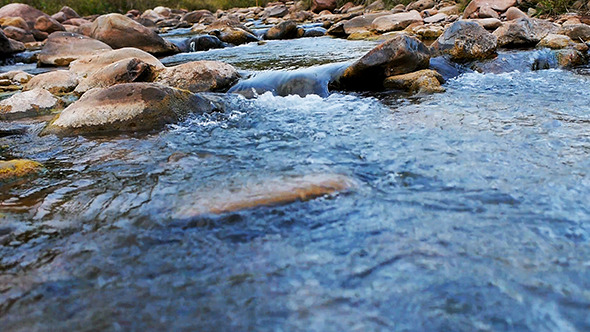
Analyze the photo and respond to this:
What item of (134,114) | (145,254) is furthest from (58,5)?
(145,254)

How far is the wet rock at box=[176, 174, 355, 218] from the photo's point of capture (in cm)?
250

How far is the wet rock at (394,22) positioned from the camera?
45.9 feet

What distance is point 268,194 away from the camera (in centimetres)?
261

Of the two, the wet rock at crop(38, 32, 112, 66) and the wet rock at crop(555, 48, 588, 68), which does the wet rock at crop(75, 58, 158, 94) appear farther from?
the wet rock at crop(555, 48, 588, 68)

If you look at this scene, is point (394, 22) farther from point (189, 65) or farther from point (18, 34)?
point (18, 34)

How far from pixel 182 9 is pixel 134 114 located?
1475 inches

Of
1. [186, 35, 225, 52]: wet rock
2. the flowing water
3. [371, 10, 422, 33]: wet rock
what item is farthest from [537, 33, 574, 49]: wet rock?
[186, 35, 225, 52]: wet rock

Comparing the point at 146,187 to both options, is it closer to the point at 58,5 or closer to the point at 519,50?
the point at 519,50

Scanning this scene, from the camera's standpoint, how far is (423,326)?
159cm

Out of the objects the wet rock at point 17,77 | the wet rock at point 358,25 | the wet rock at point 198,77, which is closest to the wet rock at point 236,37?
the wet rock at point 358,25

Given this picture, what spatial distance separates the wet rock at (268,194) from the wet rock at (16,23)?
740 inches

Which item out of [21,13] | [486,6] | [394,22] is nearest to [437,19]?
[486,6]

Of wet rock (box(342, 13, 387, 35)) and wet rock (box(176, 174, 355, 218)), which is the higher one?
wet rock (box(176, 174, 355, 218))

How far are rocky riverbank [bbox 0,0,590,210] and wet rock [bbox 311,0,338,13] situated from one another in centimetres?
1234
